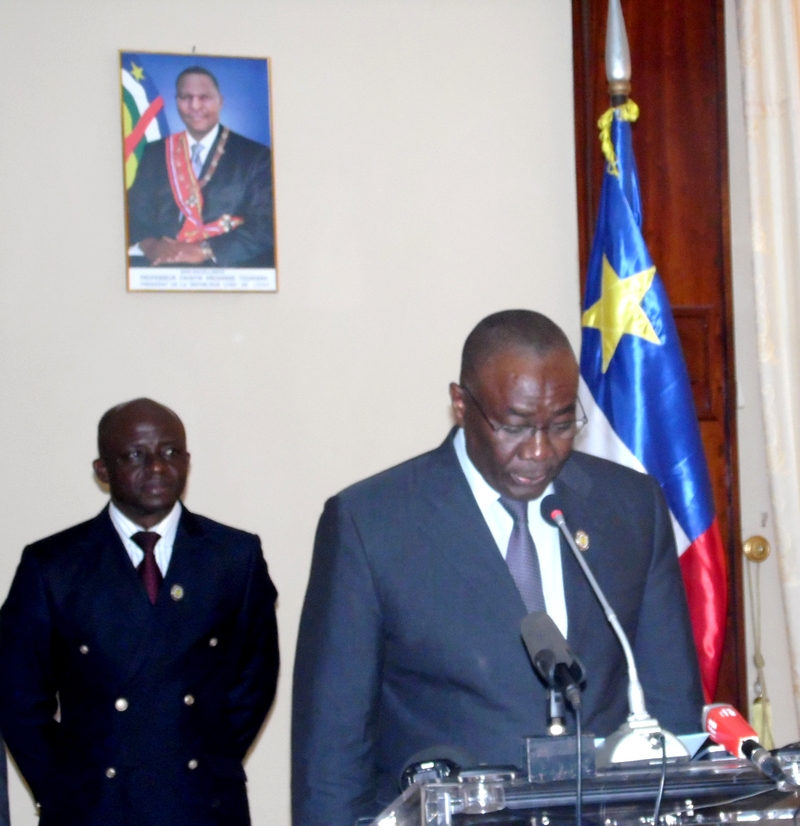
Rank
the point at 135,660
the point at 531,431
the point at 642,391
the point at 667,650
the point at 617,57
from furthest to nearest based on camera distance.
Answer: the point at 617,57 < the point at 642,391 < the point at 135,660 < the point at 667,650 < the point at 531,431

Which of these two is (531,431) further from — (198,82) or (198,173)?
(198,82)

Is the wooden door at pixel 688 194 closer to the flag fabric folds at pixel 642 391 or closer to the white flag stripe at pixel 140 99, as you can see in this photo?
the flag fabric folds at pixel 642 391

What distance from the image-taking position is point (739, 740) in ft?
4.84

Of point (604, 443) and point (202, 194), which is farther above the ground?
point (202, 194)

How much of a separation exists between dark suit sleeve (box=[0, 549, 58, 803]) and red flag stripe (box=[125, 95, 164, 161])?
5.16ft

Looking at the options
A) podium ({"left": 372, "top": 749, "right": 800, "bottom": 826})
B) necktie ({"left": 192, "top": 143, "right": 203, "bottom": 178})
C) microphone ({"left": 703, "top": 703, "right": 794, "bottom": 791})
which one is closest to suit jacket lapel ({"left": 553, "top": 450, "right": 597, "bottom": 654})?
microphone ({"left": 703, "top": 703, "right": 794, "bottom": 791})

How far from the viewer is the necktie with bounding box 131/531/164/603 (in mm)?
3053

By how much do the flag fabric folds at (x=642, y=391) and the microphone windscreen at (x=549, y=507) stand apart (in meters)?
1.43

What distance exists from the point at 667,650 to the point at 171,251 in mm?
2313

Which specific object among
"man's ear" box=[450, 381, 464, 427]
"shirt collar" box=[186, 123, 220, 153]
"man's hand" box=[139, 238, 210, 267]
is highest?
"shirt collar" box=[186, 123, 220, 153]

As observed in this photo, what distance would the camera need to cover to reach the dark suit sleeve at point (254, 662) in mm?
A: 3164

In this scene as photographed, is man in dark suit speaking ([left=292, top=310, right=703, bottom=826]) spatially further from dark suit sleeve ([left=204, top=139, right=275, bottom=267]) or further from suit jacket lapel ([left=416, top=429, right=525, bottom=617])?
dark suit sleeve ([left=204, top=139, right=275, bottom=267])

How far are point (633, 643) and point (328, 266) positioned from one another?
6.92ft

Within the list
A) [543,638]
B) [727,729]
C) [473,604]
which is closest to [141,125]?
[473,604]
